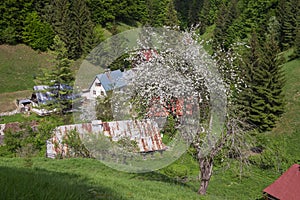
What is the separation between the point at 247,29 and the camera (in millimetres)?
48906

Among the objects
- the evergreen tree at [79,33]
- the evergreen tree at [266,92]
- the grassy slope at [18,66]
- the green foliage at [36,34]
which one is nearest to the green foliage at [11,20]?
the green foliage at [36,34]

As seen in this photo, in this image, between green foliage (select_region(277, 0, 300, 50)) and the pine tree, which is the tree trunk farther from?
the pine tree

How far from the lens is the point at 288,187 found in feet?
40.8

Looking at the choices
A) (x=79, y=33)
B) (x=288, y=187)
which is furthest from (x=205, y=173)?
(x=79, y=33)

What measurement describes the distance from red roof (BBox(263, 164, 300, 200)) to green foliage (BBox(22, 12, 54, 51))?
40269mm

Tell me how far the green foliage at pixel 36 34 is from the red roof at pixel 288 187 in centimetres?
4027

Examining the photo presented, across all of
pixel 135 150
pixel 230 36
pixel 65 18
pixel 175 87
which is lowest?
pixel 135 150

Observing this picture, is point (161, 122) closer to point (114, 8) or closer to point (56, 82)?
point (56, 82)

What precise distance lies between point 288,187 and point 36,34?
41.6 metres

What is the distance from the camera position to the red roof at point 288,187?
1205 cm

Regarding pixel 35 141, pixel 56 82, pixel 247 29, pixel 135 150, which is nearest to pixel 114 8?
pixel 247 29

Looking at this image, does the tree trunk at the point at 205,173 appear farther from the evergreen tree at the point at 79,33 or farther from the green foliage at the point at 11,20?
the green foliage at the point at 11,20

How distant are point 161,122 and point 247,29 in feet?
138

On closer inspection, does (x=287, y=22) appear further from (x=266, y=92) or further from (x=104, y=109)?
(x=104, y=109)
